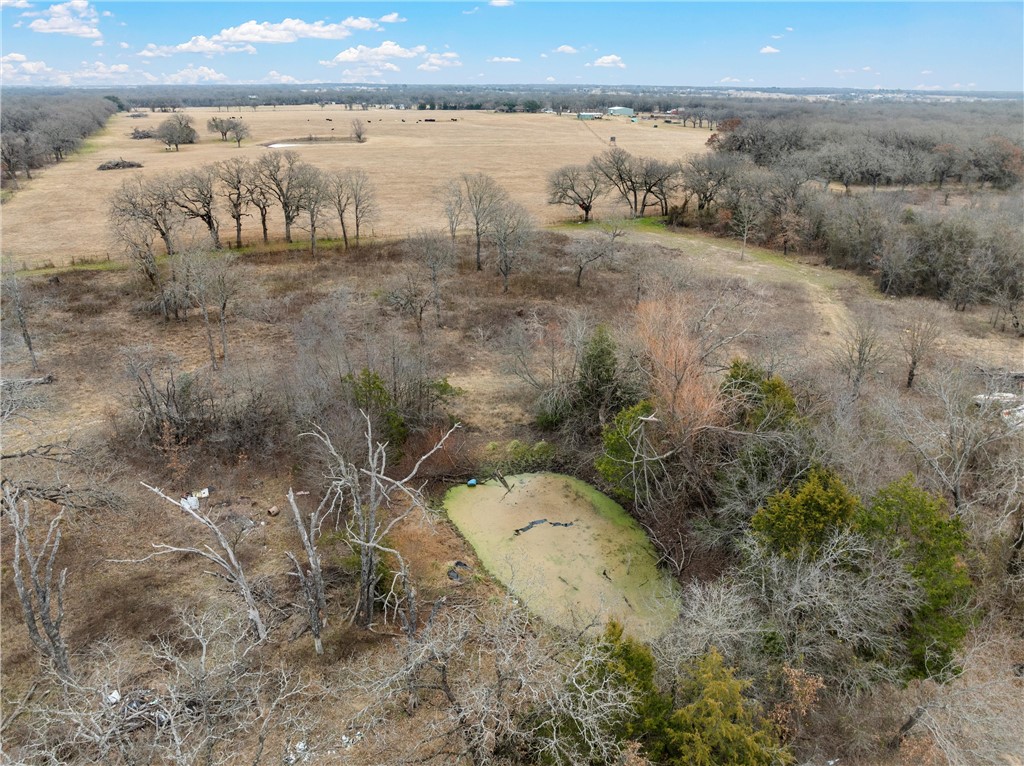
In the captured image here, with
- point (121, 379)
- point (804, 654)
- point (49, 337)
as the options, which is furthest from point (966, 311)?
point (49, 337)

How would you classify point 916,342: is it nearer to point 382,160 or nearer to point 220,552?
point 220,552

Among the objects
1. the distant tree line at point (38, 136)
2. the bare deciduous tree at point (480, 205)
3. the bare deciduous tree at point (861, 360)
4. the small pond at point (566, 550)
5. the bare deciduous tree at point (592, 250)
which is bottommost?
the small pond at point (566, 550)

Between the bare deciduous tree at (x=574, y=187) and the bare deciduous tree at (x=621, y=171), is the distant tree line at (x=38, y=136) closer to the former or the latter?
the bare deciduous tree at (x=574, y=187)

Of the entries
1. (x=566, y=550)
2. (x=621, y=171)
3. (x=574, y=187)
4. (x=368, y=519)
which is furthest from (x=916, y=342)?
(x=621, y=171)

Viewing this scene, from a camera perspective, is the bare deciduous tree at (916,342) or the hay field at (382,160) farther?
the hay field at (382,160)

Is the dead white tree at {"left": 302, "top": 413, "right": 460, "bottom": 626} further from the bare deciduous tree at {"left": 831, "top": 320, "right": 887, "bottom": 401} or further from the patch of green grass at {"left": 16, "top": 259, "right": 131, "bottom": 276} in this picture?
the patch of green grass at {"left": 16, "top": 259, "right": 131, "bottom": 276}

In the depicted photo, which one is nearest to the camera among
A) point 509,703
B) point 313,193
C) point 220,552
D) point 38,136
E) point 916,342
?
point 509,703

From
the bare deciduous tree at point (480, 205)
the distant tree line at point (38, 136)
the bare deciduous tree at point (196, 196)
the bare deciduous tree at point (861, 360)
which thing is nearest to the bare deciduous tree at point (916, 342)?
Result: the bare deciduous tree at point (861, 360)
